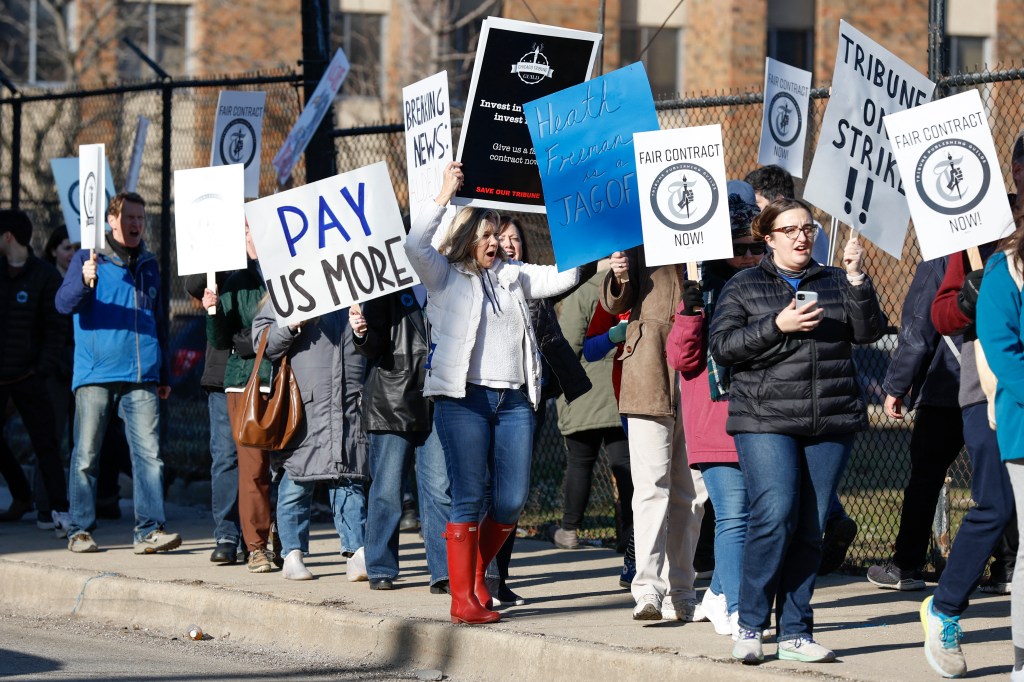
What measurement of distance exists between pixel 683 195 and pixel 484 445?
144 centimetres

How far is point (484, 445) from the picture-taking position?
710 centimetres

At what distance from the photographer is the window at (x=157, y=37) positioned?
29.7 meters

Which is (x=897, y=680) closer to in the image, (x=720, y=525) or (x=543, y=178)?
(x=720, y=525)

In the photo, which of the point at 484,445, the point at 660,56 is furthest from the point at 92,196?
the point at 660,56

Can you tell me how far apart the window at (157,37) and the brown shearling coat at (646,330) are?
78.4 feet

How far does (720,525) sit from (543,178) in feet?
5.82

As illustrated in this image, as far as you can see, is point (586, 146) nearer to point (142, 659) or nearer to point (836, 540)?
point (836, 540)

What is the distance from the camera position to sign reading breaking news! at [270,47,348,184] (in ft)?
32.5

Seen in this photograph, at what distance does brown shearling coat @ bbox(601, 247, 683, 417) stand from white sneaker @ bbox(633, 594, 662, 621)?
83 centimetres

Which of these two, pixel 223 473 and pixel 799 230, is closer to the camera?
pixel 799 230

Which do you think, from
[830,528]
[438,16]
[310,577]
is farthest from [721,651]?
[438,16]

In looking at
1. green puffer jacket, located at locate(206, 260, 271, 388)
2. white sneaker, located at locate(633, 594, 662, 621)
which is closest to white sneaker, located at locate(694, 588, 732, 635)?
white sneaker, located at locate(633, 594, 662, 621)

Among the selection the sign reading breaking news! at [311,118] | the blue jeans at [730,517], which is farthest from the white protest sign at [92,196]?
the blue jeans at [730,517]

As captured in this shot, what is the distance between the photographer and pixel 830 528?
7.51 meters
